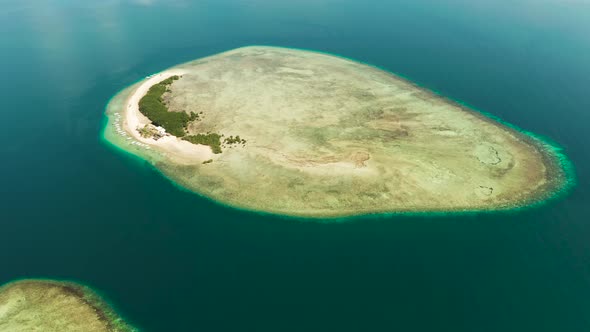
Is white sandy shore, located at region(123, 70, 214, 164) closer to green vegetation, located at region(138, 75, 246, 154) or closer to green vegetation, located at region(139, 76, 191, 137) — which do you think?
green vegetation, located at region(138, 75, 246, 154)

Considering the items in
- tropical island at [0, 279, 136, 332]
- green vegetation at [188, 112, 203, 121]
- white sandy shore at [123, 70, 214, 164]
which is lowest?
tropical island at [0, 279, 136, 332]

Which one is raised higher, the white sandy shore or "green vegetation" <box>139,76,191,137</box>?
"green vegetation" <box>139,76,191,137</box>

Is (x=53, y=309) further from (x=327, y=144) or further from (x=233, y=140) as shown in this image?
(x=327, y=144)

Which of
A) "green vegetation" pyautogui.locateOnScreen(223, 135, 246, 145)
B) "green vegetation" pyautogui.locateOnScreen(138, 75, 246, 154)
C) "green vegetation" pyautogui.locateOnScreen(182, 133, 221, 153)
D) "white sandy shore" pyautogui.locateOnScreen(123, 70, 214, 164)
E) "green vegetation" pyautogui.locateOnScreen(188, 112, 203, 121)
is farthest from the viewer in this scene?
"green vegetation" pyautogui.locateOnScreen(188, 112, 203, 121)

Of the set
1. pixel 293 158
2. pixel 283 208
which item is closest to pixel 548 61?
pixel 293 158

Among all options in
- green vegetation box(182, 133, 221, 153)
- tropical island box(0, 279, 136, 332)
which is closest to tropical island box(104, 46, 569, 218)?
green vegetation box(182, 133, 221, 153)

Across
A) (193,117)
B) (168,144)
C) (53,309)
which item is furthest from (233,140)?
(53,309)
